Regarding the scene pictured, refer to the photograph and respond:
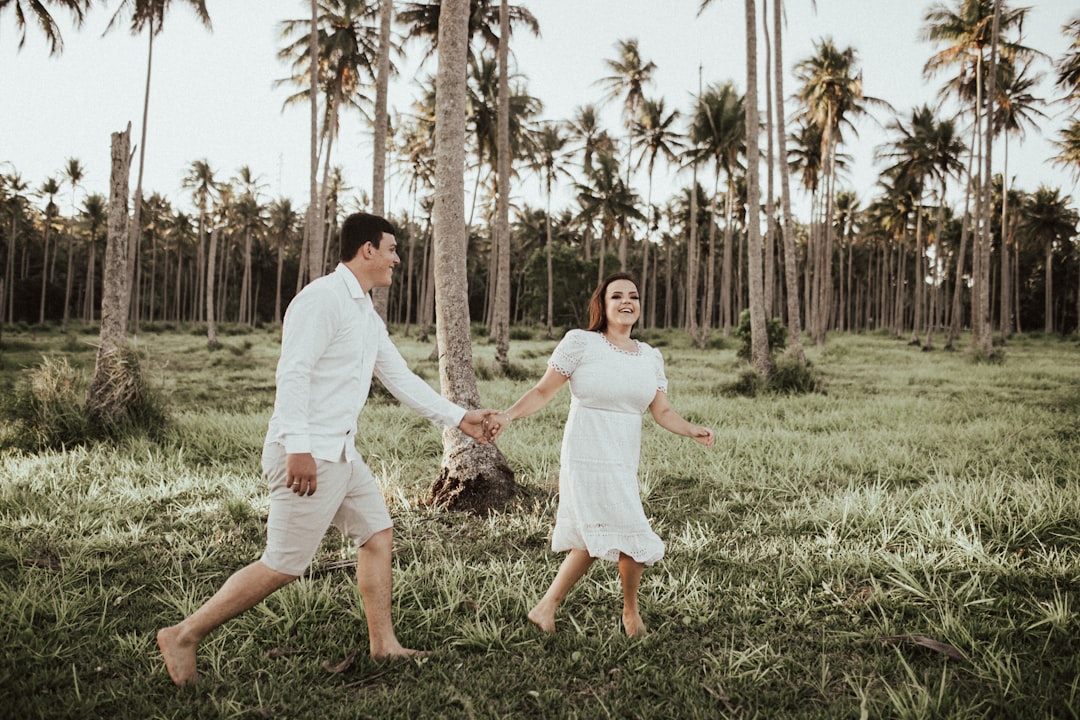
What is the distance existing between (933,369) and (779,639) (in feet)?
54.3

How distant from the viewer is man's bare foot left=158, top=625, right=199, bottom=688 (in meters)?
2.56

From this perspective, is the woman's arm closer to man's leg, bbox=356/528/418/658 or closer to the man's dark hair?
man's leg, bbox=356/528/418/658

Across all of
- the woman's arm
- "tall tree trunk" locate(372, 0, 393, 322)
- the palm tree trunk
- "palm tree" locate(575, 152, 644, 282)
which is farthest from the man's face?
"palm tree" locate(575, 152, 644, 282)

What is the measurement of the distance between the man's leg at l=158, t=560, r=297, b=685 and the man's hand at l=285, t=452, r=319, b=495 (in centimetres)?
37

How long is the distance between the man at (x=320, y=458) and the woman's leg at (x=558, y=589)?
778 mm

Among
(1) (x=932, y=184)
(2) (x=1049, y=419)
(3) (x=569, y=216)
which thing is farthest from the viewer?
(3) (x=569, y=216)

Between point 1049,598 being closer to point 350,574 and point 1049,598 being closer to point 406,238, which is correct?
point 350,574

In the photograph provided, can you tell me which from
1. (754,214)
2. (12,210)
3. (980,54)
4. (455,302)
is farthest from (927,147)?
(12,210)

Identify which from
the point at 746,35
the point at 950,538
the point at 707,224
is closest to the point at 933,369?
the point at 746,35

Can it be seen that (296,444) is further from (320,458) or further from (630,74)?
(630,74)

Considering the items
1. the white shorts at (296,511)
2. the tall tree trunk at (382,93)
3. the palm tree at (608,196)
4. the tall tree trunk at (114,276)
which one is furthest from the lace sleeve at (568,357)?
the palm tree at (608,196)

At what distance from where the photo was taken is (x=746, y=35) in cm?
1405

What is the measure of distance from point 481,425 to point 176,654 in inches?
65.6

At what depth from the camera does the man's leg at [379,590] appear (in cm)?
281
